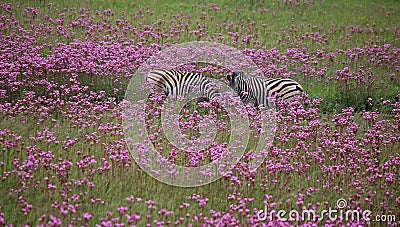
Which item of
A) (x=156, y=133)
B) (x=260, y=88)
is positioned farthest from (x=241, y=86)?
(x=156, y=133)

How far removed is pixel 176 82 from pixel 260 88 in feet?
6.41

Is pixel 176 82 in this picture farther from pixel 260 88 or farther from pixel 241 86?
pixel 260 88

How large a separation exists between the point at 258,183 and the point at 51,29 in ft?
30.0

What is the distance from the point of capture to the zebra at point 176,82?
12930mm

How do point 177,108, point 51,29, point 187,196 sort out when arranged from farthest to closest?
1. point 51,29
2. point 177,108
3. point 187,196

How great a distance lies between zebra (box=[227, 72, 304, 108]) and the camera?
42.9ft

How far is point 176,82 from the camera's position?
43.2 ft

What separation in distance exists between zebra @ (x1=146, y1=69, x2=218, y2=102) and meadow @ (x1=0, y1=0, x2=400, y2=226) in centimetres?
57

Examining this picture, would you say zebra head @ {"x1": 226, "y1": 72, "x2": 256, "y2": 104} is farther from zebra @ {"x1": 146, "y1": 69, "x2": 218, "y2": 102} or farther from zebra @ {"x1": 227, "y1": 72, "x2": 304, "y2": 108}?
zebra @ {"x1": 146, "y1": 69, "x2": 218, "y2": 102}

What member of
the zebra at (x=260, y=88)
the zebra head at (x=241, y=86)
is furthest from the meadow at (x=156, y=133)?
the zebra head at (x=241, y=86)

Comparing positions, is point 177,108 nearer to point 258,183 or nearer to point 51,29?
point 258,183

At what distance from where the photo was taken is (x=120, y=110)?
10875 millimetres

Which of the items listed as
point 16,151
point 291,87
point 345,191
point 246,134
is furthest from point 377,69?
point 16,151

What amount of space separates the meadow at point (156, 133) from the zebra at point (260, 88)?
0.52 metres
